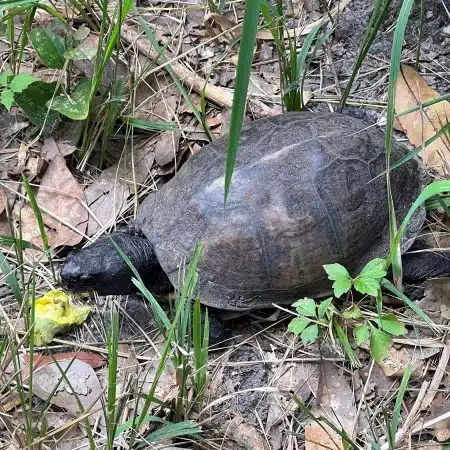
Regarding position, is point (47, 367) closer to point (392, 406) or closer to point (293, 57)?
point (392, 406)

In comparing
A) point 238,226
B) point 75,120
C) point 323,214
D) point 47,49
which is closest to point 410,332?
point 323,214

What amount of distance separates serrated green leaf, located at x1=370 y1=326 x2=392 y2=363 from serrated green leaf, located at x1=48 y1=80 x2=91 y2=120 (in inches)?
55.3

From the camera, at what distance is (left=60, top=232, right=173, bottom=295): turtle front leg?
2.28m

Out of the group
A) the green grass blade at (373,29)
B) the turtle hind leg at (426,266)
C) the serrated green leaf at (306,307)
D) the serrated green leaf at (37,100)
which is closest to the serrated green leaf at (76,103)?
the serrated green leaf at (37,100)

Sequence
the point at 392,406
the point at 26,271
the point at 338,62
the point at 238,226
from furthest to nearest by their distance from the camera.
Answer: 1. the point at 338,62
2. the point at 26,271
3. the point at 238,226
4. the point at 392,406

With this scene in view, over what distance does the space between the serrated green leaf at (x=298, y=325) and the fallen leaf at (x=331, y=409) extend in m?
0.20

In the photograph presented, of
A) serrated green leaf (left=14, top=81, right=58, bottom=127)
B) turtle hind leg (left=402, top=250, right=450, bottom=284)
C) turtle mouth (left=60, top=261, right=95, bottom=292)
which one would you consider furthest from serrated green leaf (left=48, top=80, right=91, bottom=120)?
turtle hind leg (left=402, top=250, right=450, bottom=284)

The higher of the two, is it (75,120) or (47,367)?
(75,120)

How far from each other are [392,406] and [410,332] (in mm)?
295

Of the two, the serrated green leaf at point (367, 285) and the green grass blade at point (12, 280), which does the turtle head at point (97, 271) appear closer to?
the green grass blade at point (12, 280)

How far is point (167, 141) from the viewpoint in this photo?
2797 mm

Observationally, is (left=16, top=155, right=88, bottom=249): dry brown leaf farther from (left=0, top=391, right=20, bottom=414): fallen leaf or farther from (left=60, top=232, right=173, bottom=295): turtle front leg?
(left=0, top=391, right=20, bottom=414): fallen leaf

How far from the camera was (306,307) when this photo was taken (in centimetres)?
211

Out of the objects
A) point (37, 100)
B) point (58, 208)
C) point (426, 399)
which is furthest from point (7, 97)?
point (426, 399)
